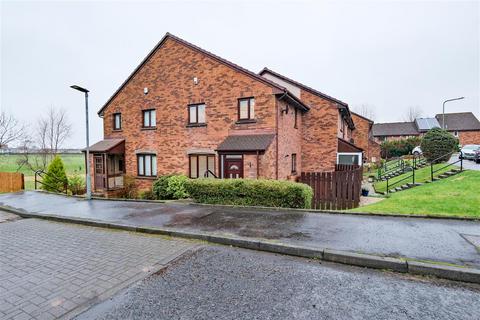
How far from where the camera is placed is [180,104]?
598 inches

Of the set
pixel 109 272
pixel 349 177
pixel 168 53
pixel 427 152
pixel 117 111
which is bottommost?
pixel 109 272

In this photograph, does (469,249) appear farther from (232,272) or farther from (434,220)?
(232,272)

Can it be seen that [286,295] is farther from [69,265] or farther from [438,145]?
[438,145]

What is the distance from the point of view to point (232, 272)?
420cm

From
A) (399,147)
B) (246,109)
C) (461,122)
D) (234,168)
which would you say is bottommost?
(234,168)

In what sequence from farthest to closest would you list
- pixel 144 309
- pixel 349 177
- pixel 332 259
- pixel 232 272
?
1. pixel 349 177
2. pixel 332 259
3. pixel 232 272
4. pixel 144 309

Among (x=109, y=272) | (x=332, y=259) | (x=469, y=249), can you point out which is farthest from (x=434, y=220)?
(x=109, y=272)

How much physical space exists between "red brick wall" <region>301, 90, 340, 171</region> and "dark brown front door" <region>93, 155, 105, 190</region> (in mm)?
14446

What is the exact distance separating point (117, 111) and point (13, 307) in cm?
1679

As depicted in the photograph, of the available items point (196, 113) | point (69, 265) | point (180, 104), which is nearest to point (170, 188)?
point (196, 113)

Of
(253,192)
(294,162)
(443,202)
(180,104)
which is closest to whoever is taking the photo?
(443,202)

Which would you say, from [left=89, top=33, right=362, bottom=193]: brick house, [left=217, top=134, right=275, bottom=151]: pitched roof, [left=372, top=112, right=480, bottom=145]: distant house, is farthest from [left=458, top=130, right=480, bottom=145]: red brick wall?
[left=217, top=134, right=275, bottom=151]: pitched roof

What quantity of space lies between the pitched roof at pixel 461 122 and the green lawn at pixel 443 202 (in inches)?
2027

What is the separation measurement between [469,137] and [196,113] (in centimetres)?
5887
